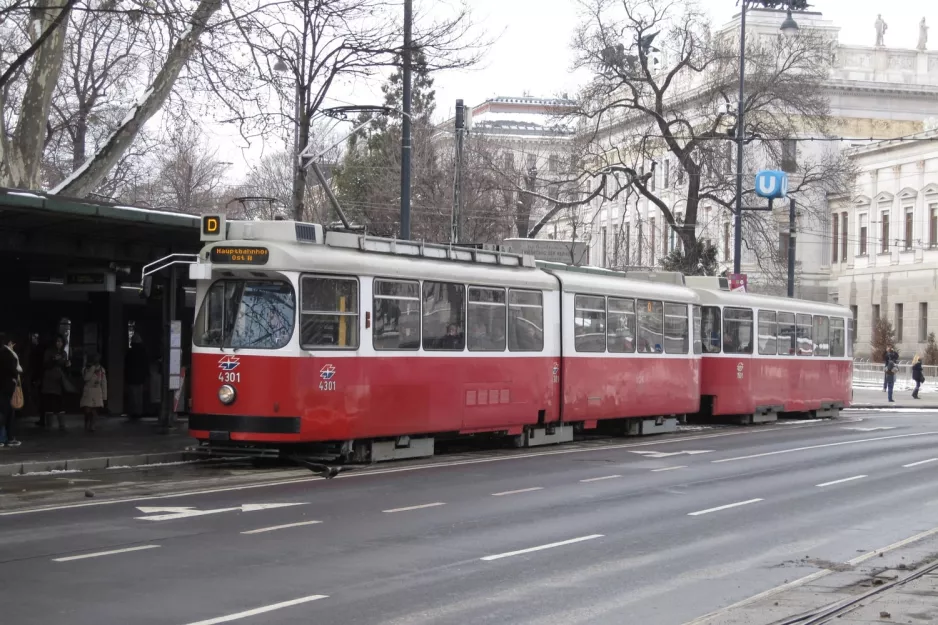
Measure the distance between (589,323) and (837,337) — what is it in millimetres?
14771

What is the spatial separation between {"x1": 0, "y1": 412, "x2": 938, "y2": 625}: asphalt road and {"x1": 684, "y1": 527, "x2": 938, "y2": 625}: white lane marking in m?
0.19

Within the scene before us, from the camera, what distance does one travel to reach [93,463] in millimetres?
18484

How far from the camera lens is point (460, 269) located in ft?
69.8

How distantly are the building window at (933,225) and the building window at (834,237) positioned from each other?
29.7ft

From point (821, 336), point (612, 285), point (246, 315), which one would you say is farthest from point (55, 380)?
point (821, 336)

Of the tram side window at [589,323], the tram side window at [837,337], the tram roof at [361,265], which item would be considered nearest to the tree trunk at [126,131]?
the tram roof at [361,265]

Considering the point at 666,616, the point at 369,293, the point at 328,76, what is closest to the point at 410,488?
the point at 369,293

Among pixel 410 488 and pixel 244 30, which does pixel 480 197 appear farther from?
pixel 410 488

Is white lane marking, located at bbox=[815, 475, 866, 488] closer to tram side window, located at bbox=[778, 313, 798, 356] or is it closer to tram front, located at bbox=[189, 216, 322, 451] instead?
tram front, located at bbox=[189, 216, 322, 451]

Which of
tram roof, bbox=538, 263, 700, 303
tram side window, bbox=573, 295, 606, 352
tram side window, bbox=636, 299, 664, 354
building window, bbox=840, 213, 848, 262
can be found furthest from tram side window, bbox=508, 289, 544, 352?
building window, bbox=840, 213, 848, 262

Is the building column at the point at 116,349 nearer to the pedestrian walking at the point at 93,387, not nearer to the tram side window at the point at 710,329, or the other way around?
the pedestrian walking at the point at 93,387

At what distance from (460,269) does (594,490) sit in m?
5.53

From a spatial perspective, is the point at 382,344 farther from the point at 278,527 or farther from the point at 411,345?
the point at 278,527

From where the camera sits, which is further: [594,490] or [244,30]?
[244,30]
